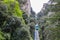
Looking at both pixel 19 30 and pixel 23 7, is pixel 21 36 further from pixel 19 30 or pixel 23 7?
pixel 23 7

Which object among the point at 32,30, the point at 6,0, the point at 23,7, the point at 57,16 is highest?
the point at 57,16

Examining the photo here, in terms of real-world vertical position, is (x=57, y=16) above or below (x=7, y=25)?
above

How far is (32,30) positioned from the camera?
36406 millimetres

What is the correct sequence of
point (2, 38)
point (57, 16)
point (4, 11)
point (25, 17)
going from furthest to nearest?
1. point (25, 17)
2. point (4, 11)
3. point (2, 38)
4. point (57, 16)

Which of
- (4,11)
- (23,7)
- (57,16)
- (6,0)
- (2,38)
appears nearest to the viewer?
(57,16)

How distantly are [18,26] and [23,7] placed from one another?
42.3ft

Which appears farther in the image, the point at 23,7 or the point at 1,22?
the point at 23,7

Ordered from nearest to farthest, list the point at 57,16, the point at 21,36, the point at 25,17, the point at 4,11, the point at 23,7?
the point at 57,16, the point at 21,36, the point at 4,11, the point at 25,17, the point at 23,7

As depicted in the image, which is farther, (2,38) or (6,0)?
(6,0)

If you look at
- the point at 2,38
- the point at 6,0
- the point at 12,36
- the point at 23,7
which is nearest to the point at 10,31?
the point at 12,36

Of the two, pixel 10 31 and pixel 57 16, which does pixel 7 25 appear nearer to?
pixel 10 31

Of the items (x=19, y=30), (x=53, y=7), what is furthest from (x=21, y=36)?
(x=53, y=7)

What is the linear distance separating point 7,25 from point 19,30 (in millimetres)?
1238

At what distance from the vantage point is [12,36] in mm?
24750
